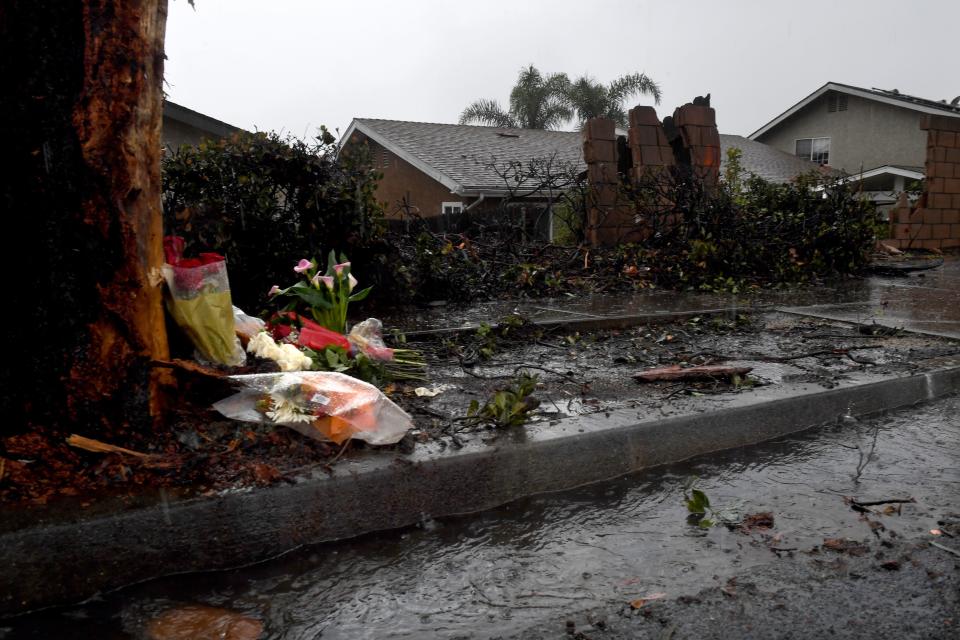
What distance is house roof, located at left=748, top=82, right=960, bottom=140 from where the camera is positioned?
24.8m

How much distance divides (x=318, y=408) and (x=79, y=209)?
107cm

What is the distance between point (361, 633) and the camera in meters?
2.00

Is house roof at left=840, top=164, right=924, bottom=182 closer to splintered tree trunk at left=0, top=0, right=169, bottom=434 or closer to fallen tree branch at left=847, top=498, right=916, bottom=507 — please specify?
fallen tree branch at left=847, top=498, right=916, bottom=507

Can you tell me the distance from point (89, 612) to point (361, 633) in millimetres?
825

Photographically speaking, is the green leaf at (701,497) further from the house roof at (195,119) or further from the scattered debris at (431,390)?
the house roof at (195,119)

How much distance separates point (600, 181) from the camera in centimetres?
910

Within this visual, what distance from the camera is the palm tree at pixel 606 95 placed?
127ft

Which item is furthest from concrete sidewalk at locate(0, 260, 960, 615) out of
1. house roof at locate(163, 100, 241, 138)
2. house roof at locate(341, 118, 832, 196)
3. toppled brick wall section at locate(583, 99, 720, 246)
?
house roof at locate(341, 118, 832, 196)

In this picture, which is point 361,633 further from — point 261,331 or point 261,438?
point 261,331

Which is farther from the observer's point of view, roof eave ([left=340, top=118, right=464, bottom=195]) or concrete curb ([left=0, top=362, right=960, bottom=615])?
roof eave ([left=340, top=118, right=464, bottom=195])

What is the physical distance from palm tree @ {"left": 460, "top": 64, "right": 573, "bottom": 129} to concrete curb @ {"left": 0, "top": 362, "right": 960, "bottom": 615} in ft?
122

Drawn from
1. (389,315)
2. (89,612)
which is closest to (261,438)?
(89,612)

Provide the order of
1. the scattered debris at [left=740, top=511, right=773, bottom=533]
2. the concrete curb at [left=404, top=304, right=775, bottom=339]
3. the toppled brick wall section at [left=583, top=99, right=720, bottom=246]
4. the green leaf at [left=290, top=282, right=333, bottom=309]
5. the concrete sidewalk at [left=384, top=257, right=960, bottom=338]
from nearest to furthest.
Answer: the scattered debris at [left=740, top=511, right=773, bottom=533]
the green leaf at [left=290, top=282, right=333, bottom=309]
the concrete curb at [left=404, top=304, right=775, bottom=339]
the concrete sidewalk at [left=384, top=257, right=960, bottom=338]
the toppled brick wall section at [left=583, top=99, right=720, bottom=246]

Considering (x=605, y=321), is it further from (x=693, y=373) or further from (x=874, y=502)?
(x=874, y=502)
